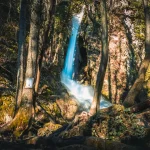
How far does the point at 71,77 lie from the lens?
22.0m

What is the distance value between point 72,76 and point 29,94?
42.3 feet

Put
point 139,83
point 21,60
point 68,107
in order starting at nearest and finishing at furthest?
point 21,60 → point 139,83 → point 68,107

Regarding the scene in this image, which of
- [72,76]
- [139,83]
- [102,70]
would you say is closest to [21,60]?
[102,70]

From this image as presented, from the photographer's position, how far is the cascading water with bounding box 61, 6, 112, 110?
66.2ft

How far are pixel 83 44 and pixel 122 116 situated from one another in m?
15.0

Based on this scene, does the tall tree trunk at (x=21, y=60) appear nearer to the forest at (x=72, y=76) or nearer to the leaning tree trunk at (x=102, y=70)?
the forest at (x=72, y=76)

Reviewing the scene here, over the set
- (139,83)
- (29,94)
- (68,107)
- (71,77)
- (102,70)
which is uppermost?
(71,77)

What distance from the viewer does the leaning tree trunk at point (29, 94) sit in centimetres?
916

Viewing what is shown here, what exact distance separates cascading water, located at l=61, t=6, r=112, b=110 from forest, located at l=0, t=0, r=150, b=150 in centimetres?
7

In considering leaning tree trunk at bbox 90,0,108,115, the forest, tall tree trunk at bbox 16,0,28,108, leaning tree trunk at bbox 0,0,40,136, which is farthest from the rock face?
leaning tree trunk at bbox 0,0,40,136

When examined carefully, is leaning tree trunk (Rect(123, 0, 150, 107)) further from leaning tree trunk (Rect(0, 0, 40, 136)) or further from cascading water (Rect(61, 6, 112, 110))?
cascading water (Rect(61, 6, 112, 110))

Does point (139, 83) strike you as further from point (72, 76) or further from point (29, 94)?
point (72, 76)

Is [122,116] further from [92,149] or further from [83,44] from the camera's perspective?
[83,44]

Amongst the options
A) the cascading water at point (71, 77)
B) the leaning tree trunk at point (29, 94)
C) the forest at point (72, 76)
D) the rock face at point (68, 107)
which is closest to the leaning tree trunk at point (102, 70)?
the forest at point (72, 76)
